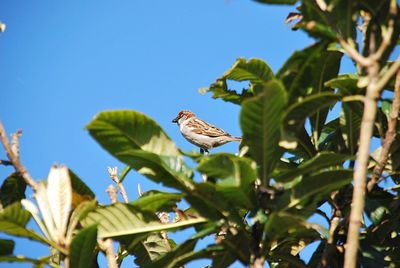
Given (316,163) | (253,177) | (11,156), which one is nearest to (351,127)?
(316,163)

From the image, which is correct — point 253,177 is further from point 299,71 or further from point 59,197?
point 59,197

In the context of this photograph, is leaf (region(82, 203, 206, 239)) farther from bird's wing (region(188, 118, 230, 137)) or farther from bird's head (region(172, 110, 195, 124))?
bird's head (region(172, 110, 195, 124))

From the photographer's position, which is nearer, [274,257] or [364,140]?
[364,140]

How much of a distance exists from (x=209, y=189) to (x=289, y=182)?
47 cm

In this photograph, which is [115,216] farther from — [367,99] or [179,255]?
[367,99]

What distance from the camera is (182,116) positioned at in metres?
12.5

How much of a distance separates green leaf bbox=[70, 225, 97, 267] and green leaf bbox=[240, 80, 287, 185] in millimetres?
837

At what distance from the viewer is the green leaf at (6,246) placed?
3045 mm

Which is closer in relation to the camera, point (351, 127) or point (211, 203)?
point (211, 203)

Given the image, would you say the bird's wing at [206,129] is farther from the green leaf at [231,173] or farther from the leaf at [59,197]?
the green leaf at [231,173]

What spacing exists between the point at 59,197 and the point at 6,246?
363 mm

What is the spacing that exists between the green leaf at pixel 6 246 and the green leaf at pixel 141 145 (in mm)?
694

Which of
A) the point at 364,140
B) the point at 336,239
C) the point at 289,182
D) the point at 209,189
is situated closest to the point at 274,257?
the point at 336,239

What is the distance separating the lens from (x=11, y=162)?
2932 millimetres
